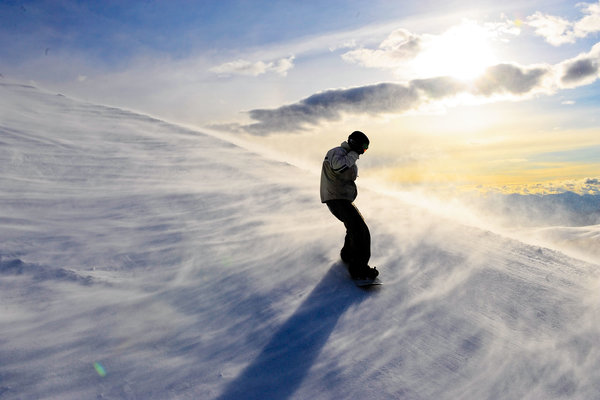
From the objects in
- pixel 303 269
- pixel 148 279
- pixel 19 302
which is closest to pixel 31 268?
pixel 19 302

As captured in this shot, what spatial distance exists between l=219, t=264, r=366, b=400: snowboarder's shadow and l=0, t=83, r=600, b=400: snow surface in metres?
0.01

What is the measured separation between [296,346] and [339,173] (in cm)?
193

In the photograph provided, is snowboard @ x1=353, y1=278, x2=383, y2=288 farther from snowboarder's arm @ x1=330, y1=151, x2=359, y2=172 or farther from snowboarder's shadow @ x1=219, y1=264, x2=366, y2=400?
snowboarder's arm @ x1=330, y1=151, x2=359, y2=172

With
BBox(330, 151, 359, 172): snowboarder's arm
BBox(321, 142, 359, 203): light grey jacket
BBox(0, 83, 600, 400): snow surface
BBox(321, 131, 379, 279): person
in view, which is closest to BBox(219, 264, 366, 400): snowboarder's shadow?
BBox(0, 83, 600, 400): snow surface

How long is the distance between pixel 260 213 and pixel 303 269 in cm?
198

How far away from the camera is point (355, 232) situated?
4.34m

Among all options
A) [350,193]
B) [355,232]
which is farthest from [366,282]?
[350,193]

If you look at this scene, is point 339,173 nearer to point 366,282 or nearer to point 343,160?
point 343,160

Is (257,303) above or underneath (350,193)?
underneath

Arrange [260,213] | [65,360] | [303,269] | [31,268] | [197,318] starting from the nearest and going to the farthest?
[65,360] → [197,318] → [31,268] → [303,269] → [260,213]

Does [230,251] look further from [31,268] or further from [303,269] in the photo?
[31,268]

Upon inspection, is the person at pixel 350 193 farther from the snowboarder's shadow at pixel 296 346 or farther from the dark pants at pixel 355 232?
the snowboarder's shadow at pixel 296 346

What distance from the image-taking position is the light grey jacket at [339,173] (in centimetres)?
415

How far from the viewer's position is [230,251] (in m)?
4.78
